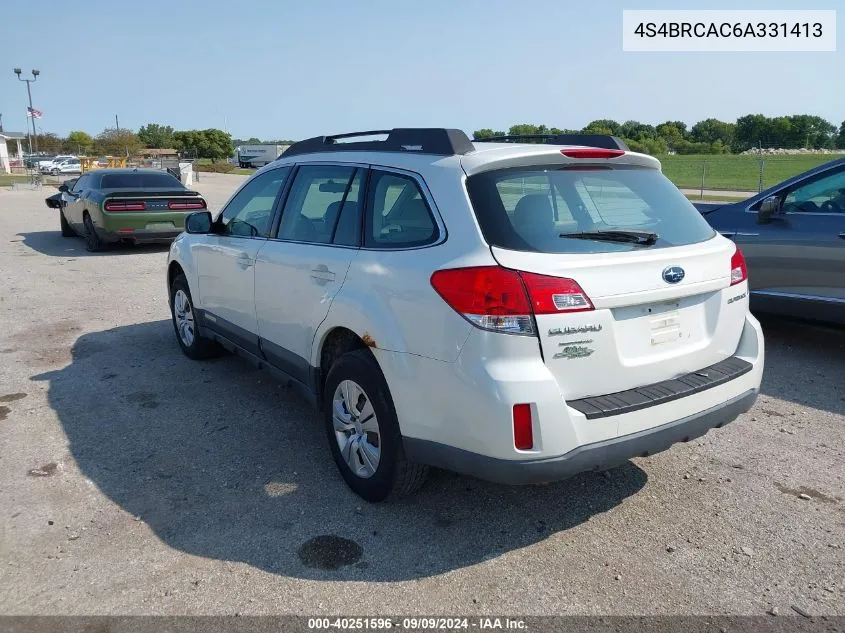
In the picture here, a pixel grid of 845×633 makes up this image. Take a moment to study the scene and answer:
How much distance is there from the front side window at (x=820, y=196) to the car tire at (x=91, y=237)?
11.0 m

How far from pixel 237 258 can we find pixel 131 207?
8458mm

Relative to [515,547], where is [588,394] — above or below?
above

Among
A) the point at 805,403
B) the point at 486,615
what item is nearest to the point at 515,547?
the point at 486,615

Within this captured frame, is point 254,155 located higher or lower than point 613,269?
higher

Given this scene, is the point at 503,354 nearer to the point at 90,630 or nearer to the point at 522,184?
the point at 522,184

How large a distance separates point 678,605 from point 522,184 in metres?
1.92

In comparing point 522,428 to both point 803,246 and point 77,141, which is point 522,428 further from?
point 77,141

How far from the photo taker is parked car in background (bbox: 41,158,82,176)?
5469 centimetres

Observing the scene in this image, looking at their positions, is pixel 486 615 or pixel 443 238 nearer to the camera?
pixel 486 615

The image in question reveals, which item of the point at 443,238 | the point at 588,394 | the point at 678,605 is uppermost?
the point at 443,238

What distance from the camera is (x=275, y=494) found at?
12.5 feet

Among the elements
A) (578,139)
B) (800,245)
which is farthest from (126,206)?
(800,245)

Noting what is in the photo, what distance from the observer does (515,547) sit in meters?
3.30

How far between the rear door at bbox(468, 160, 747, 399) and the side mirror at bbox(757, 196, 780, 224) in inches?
116
